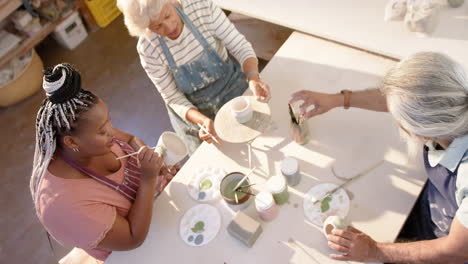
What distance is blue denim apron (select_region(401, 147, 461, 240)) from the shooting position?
1.27 meters

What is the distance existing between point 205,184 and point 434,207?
0.89 metres

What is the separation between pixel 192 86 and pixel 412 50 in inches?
43.5

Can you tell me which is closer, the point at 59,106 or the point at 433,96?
the point at 433,96

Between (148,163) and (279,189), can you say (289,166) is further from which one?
(148,163)

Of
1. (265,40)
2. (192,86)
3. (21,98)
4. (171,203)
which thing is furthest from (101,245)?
(21,98)

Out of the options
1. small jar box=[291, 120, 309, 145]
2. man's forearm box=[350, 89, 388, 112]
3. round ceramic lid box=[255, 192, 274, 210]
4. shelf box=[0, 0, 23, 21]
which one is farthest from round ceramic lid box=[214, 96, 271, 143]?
Answer: shelf box=[0, 0, 23, 21]

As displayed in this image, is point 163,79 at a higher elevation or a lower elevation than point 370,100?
higher

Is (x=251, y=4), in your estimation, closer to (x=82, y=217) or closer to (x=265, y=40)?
(x=265, y=40)

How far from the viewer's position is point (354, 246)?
1.32 metres

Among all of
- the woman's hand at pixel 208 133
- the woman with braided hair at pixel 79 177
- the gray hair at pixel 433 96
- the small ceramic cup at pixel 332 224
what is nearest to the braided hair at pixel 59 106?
the woman with braided hair at pixel 79 177

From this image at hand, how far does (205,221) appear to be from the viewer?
157 cm

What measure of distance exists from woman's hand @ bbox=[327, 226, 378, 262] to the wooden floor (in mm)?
1904

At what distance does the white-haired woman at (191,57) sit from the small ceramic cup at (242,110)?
0.11 meters

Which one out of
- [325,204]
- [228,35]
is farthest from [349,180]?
[228,35]
